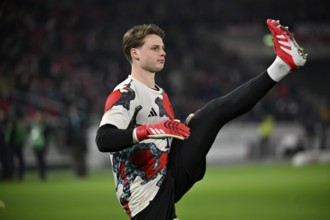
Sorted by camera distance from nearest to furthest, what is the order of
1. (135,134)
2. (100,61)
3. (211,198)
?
(135,134), (211,198), (100,61)

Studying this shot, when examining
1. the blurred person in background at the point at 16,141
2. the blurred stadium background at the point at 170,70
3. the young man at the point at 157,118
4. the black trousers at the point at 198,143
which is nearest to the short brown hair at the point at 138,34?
the young man at the point at 157,118

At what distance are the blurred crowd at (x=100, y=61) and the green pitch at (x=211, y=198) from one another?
4359 millimetres

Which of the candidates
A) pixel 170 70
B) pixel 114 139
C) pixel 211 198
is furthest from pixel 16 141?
pixel 114 139

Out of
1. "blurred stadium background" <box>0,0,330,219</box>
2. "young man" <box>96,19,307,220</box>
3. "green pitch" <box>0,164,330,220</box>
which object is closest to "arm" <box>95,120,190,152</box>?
"young man" <box>96,19,307,220</box>

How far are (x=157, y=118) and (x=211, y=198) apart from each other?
9.64 metres

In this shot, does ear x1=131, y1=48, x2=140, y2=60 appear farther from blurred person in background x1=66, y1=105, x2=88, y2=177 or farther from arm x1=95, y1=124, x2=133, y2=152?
blurred person in background x1=66, y1=105, x2=88, y2=177

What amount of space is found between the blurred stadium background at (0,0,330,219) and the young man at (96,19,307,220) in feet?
54.7

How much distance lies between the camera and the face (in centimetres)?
634

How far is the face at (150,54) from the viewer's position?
634 centimetres

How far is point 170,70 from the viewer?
115ft

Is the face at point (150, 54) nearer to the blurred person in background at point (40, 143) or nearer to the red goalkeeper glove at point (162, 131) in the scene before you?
the red goalkeeper glove at point (162, 131)

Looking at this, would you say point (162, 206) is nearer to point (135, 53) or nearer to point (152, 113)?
point (152, 113)

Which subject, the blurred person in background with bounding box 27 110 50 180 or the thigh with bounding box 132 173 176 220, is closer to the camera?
the thigh with bounding box 132 173 176 220

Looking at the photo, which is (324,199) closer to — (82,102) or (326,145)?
(82,102)
